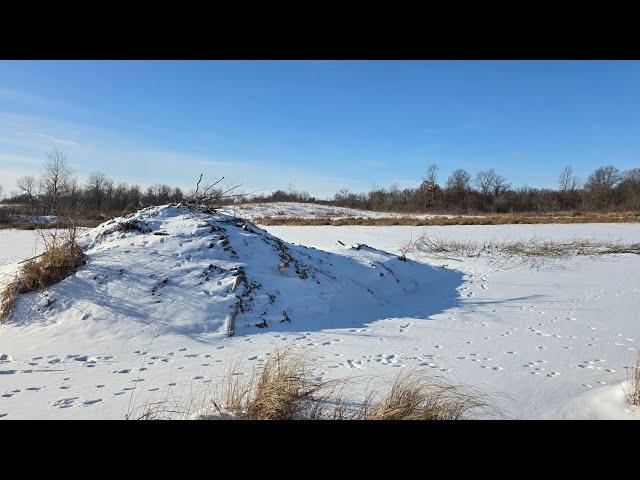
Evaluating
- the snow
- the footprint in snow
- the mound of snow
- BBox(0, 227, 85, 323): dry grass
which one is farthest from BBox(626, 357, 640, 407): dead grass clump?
the snow

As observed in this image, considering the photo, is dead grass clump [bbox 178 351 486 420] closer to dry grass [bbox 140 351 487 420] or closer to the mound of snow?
dry grass [bbox 140 351 487 420]

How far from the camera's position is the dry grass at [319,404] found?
3.23 meters

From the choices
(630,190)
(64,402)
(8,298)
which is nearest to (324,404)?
(64,402)

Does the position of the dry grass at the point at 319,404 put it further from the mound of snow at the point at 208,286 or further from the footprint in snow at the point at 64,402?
the mound of snow at the point at 208,286

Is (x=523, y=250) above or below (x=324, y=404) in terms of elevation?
above

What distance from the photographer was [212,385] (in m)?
4.30

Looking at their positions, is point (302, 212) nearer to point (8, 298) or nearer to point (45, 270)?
point (45, 270)

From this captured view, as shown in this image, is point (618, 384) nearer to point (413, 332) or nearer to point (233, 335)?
point (413, 332)

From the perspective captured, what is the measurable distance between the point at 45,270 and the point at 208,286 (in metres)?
3.18

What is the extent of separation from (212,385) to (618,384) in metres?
4.69

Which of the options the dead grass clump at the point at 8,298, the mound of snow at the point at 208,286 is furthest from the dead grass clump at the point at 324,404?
the dead grass clump at the point at 8,298

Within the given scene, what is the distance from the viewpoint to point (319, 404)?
11.9ft
